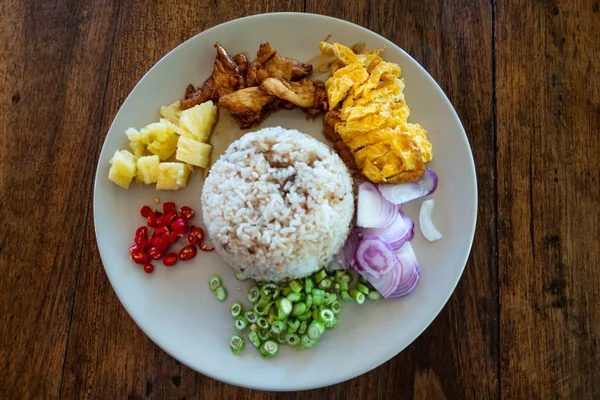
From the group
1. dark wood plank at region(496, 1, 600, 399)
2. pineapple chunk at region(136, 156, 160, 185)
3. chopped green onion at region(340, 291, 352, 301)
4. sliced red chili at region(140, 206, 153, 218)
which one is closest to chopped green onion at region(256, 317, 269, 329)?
chopped green onion at region(340, 291, 352, 301)

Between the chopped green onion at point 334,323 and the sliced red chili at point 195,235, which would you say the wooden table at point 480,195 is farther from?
the sliced red chili at point 195,235

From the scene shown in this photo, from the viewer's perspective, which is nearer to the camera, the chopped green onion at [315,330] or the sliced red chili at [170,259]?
the chopped green onion at [315,330]

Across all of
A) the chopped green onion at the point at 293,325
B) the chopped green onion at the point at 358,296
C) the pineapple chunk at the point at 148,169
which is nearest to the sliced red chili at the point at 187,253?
the pineapple chunk at the point at 148,169

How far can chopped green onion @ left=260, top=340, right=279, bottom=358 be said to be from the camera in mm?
2285

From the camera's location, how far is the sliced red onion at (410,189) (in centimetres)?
236

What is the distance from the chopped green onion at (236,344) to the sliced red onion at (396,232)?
2.64ft

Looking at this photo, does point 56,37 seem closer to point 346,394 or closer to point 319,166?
point 319,166

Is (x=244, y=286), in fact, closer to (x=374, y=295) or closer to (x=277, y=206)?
(x=277, y=206)

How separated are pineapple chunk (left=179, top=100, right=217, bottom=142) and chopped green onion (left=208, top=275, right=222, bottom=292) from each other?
2.34 feet

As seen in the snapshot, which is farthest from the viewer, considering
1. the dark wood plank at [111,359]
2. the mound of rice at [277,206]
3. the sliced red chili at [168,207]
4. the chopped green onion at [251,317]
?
the dark wood plank at [111,359]

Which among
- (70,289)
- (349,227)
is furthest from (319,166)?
(70,289)

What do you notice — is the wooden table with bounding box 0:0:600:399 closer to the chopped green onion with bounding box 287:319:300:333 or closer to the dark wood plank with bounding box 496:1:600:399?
the dark wood plank with bounding box 496:1:600:399

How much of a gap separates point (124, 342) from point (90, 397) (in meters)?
0.34

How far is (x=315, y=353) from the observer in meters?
2.31
